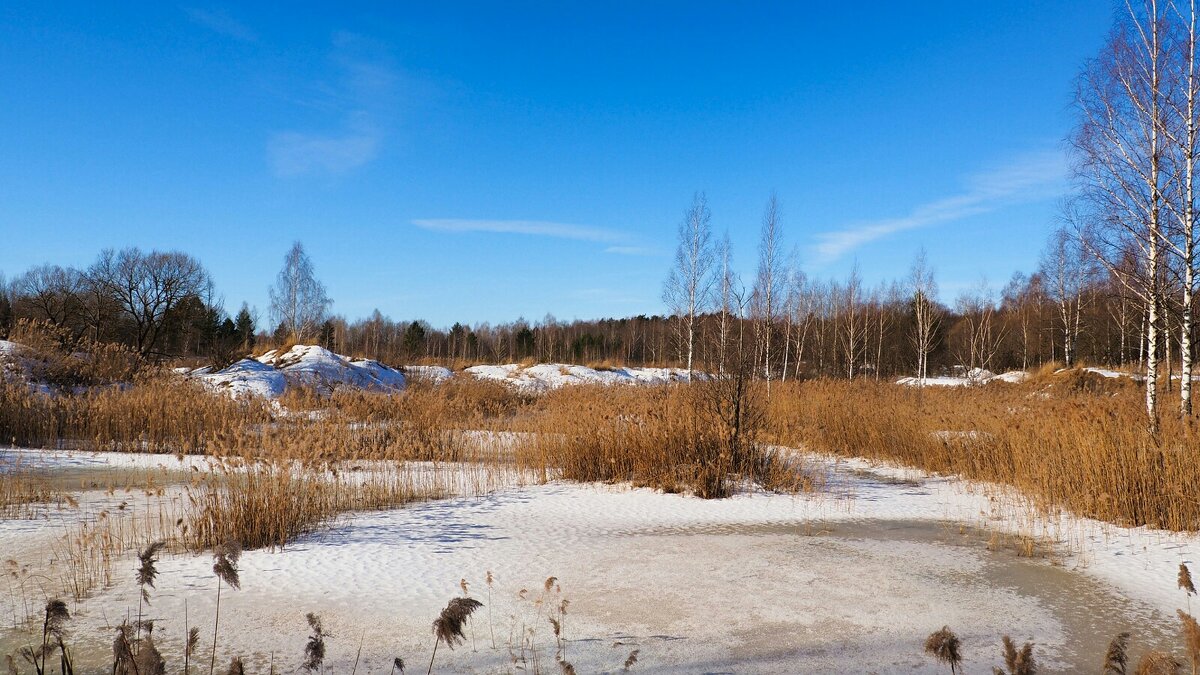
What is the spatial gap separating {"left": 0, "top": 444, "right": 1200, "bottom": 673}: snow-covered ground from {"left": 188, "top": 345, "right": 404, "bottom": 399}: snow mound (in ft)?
35.9

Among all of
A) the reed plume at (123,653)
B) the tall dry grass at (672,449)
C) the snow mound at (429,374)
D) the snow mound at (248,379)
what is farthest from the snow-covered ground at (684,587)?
the snow mound at (429,374)

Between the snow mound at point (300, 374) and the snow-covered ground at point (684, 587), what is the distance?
11.0 m

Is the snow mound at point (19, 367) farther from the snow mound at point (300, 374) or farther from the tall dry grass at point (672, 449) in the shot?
the tall dry grass at point (672, 449)

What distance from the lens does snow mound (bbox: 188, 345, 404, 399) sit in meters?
16.7

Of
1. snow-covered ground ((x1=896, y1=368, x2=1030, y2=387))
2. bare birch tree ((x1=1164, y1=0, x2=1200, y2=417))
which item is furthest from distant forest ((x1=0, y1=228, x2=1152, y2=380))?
bare birch tree ((x1=1164, y1=0, x2=1200, y2=417))

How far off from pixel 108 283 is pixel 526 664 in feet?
122

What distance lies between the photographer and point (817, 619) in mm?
4051

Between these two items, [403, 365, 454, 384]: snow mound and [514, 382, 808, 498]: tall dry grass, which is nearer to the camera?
[514, 382, 808, 498]: tall dry grass

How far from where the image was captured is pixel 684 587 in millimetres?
4629

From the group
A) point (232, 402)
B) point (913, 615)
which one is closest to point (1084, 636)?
point (913, 615)

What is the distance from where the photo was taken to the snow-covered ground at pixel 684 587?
360 cm

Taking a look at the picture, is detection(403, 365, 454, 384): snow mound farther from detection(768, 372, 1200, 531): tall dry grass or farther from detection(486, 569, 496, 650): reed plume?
detection(486, 569, 496, 650): reed plume

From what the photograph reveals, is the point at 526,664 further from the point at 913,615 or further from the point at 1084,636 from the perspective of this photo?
the point at 1084,636

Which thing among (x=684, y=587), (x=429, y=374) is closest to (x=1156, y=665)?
(x=684, y=587)
